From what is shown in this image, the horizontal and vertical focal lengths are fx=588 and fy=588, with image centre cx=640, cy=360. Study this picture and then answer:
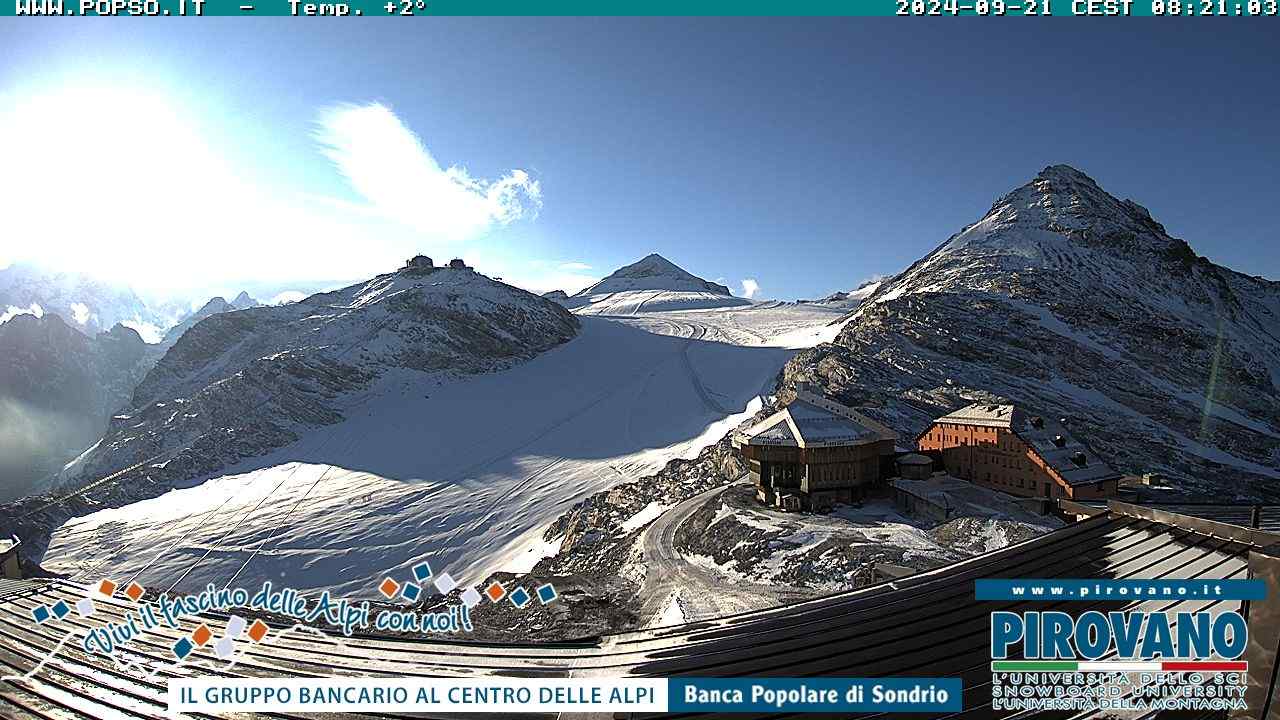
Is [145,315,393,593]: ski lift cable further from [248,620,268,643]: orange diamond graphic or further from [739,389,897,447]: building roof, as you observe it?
[739,389,897,447]: building roof

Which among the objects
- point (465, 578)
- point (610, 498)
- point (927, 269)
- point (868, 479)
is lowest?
point (465, 578)

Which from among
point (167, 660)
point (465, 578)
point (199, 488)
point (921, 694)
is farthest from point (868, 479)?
point (199, 488)

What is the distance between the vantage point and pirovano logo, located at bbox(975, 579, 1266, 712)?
19.8 ft

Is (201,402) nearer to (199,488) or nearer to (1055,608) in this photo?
(199,488)

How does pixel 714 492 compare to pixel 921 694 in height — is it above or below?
below

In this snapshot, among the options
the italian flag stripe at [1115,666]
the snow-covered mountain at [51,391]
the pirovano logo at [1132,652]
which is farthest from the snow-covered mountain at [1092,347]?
the snow-covered mountain at [51,391]

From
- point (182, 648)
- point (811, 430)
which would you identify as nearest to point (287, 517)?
point (811, 430)

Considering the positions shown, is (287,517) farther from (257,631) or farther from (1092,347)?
(1092,347)

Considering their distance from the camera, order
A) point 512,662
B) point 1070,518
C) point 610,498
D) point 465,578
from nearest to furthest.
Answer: point 512,662
point 1070,518
point 465,578
point 610,498

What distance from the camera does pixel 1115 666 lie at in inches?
252

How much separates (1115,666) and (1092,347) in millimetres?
71709

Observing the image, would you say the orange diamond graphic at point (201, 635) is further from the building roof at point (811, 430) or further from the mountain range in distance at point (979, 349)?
the mountain range in distance at point (979, 349)

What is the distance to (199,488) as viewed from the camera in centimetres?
5438

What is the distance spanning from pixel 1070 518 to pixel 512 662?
28.6 meters
